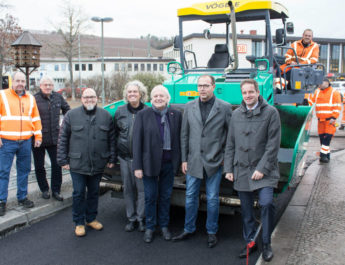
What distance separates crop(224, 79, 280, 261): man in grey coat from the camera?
11.9ft

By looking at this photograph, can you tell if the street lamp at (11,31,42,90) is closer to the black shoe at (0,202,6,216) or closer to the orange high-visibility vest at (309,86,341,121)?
the black shoe at (0,202,6,216)

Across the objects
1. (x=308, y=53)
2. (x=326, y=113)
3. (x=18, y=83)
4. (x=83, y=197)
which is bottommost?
(x=83, y=197)

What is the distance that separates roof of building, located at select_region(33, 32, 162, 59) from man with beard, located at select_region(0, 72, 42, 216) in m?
46.2

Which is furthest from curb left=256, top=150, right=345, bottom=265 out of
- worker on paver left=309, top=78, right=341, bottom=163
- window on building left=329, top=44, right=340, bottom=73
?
window on building left=329, top=44, right=340, bottom=73

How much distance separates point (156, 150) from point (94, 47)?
237 feet

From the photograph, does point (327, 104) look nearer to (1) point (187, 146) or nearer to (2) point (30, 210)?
(1) point (187, 146)

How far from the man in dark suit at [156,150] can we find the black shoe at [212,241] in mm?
499

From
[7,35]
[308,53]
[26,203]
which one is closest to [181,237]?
[26,203]

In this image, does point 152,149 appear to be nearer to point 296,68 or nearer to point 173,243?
point 173,243

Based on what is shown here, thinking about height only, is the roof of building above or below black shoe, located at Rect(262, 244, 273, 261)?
above

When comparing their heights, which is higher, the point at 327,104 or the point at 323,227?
the point at 327,104

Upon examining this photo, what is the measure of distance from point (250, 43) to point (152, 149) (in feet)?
11.7

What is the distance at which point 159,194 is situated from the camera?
4496mm

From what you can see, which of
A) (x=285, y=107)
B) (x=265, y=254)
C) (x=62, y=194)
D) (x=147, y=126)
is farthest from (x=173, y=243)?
(x=285, y=107)
